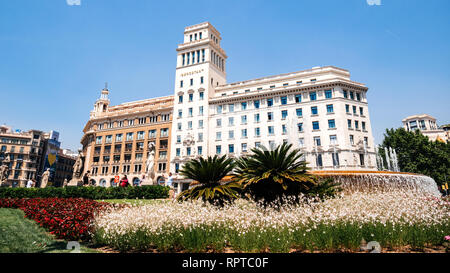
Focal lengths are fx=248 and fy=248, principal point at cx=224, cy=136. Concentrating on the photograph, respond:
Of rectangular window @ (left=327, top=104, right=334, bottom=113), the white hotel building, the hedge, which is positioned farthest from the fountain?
rectangular window @ (left=327, top=104, right=334, bottom=113)

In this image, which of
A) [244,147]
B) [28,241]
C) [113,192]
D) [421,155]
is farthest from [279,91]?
[28,241]

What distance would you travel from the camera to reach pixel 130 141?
61.4 m

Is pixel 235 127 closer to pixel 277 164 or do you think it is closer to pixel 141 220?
pixel 277 164

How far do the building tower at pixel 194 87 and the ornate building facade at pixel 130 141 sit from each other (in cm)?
388

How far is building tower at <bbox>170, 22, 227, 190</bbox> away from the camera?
173 ft

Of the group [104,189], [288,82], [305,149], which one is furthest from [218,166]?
[288,82]

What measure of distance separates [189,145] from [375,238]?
4736cm

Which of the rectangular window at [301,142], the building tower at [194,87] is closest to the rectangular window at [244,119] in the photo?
the building tower at [194,87]

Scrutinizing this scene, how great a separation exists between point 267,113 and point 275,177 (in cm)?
3980

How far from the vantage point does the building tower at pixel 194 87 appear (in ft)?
173

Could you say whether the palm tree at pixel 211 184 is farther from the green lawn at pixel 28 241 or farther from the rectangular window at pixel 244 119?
the rectangular window at pixel 244 119

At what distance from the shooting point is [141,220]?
26.3 feet

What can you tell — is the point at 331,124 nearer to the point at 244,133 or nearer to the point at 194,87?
the point at 244,133
